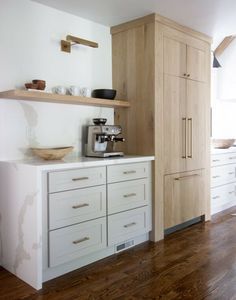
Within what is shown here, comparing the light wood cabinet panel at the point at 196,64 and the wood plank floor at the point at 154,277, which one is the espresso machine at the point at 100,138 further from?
the light wood cabinet panel at the point at 196,64

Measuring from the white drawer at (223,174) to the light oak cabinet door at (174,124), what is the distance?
82cm

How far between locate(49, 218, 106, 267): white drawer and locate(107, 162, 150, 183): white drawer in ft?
1.24

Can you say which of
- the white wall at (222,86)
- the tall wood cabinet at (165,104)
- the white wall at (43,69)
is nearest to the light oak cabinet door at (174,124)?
the tall wood cabinet at (165,104)

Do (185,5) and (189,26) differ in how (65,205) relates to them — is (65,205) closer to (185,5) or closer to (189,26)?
(185,5)

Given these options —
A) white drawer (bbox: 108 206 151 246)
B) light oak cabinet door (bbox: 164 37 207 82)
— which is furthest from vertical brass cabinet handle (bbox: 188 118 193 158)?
white drawer (bbox: 108 206 151 246)

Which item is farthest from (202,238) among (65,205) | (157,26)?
(157,26)

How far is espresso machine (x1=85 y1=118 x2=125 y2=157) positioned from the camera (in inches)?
114

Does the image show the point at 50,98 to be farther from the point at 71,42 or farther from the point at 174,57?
the point at 174,57

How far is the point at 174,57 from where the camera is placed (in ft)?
10.5

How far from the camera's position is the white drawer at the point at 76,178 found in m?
2.23

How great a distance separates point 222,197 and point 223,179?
249 millimetres

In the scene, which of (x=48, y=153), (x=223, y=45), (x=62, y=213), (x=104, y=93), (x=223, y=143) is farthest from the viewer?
(x=223, y=45)

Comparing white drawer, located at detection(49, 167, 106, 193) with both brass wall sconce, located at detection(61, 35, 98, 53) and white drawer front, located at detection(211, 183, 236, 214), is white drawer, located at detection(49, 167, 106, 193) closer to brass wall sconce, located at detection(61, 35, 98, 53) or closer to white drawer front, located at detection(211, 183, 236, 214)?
brass wall sconce, located at detection(61, 35, 98, 53)

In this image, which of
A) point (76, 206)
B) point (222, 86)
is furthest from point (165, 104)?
point (222, 86)
